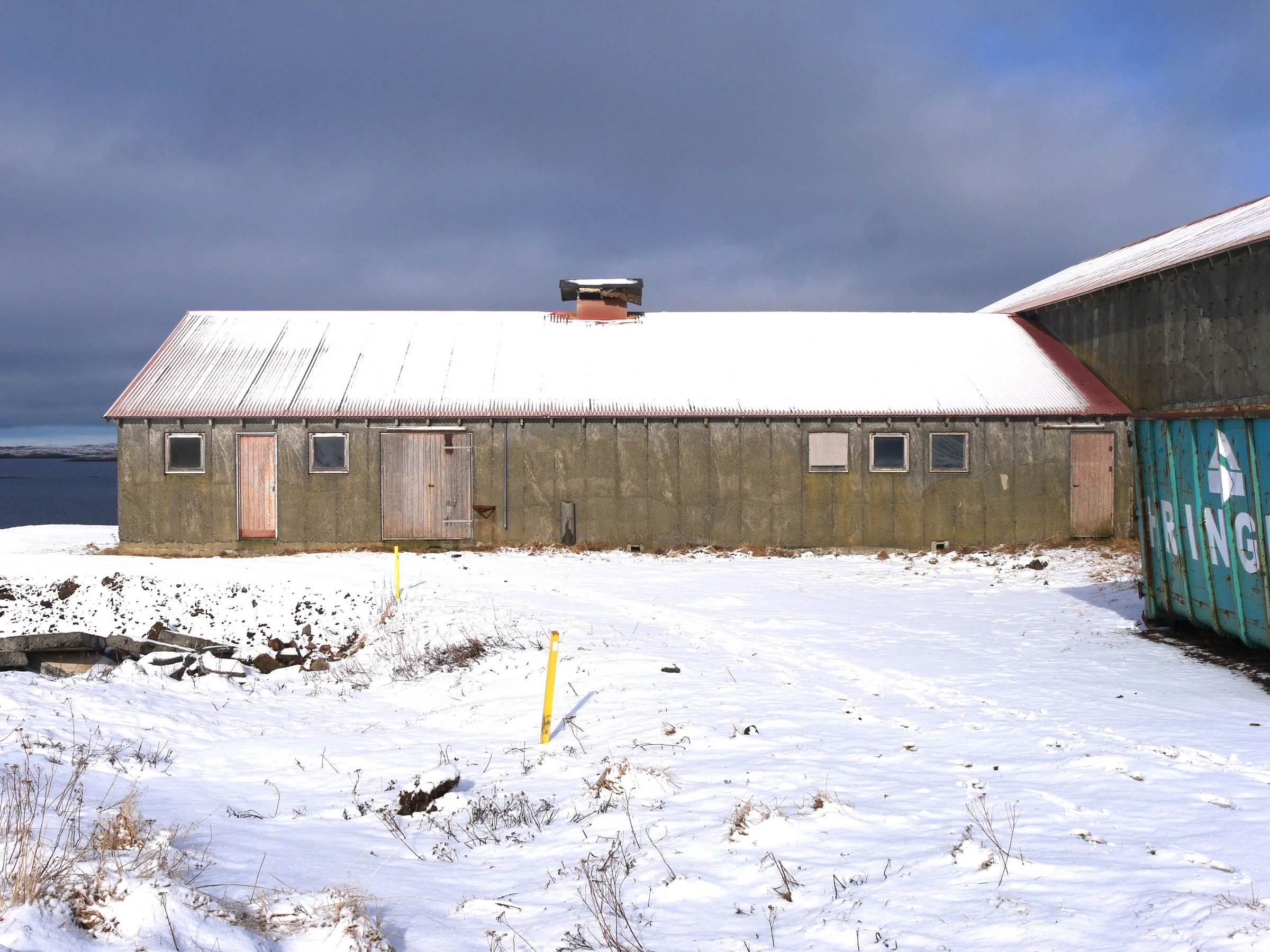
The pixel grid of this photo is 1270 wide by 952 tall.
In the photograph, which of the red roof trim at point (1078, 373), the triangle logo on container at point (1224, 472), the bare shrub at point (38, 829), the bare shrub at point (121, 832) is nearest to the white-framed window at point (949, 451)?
the red roof trim at point (1078, 373)

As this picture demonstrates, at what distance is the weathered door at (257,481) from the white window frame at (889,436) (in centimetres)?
1474

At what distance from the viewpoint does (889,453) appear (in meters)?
23.2

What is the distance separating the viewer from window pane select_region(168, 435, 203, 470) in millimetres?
22453

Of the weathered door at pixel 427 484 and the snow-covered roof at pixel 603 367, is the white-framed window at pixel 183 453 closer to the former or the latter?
the snow-covered roof at pixel 603 367

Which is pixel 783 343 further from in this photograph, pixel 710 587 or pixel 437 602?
pixel 437 602

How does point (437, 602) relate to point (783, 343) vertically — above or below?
below

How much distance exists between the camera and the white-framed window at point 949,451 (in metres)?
23.1

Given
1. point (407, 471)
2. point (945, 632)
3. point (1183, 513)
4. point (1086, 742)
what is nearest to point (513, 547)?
point (407, 471)

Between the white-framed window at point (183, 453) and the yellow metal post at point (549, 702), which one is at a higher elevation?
the white-framed window at point (183, 453)

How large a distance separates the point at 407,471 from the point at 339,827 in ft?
54.9

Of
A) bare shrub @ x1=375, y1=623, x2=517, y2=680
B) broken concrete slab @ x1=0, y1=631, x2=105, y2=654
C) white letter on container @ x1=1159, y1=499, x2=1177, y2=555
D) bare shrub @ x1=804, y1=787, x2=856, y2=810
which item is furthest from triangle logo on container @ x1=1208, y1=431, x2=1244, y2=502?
broken concrete slab @ x1=0, y1=631, x2=105, y2=654

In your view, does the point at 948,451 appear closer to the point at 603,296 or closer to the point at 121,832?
the point at 603,296

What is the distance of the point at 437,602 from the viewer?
15.4 metres

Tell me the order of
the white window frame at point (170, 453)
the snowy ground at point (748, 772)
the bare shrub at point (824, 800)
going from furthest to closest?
the white window frame at point (170, 453), the bare shrub at point (824, 800), the snowy ground at point (748, 772)
